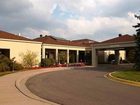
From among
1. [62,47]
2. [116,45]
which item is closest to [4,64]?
[62,47]

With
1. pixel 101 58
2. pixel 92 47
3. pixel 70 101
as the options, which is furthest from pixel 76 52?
pixel 70 101

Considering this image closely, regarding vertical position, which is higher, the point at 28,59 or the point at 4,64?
the point at 28,59

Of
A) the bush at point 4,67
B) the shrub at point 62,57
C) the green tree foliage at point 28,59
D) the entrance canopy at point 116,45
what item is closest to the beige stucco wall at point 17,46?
the green tree foliage at point 28,59

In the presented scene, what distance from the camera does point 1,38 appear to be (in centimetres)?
4091

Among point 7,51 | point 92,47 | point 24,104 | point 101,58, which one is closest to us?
point 24,104

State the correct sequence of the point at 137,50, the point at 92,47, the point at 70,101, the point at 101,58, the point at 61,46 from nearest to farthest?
the point at 70,101 → the point at 137,50 → the point at 61,46 → the point at 92,47 → the point at 101,58

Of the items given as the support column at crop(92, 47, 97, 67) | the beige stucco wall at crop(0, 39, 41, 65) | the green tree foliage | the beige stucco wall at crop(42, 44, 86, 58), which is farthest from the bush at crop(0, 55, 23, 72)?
the support column at crop(92, 47, 97, 67)

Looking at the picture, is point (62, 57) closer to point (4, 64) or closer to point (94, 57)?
→ point (94, 57)

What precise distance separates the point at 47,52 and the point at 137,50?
842 inches

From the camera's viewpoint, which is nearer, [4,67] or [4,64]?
[4,67]

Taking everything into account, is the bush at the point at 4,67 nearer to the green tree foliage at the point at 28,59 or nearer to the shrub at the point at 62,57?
the green tree foliage at the point at 28,59

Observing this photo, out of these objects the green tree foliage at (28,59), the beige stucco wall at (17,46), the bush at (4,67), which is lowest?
the bush at (4,67)

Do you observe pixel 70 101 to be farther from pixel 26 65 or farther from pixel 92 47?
pixel 92 47

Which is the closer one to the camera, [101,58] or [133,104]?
[133,104]
